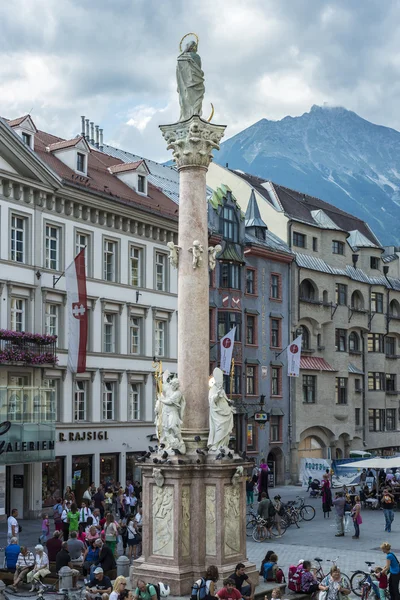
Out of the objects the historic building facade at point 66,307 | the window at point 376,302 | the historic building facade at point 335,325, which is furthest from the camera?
the window at point 376,302

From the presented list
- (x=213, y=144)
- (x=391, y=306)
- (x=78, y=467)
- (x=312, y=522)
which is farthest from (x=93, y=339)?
(x=391, y=306)

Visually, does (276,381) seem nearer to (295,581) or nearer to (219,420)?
(295,581)

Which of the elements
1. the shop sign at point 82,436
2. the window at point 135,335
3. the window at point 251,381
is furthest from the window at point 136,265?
the window at point 251,381

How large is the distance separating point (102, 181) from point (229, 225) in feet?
36.4

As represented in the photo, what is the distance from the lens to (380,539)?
32.6 metres

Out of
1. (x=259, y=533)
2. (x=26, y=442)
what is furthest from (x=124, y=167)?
(x=259, y=533)

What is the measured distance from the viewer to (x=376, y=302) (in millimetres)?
70938

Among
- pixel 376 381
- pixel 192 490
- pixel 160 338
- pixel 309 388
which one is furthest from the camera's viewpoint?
pixel 376 381

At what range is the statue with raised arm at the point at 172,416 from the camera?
20.5m

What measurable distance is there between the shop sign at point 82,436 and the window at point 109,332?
3.96 meters

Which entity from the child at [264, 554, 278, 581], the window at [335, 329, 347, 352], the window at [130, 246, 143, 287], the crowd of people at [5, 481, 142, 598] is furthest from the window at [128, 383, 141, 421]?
the child at [264, 554, 278, 581]

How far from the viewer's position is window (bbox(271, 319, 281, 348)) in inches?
2329

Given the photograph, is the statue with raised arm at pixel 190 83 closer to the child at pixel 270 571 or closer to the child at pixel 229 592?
the child at pixel 270 571

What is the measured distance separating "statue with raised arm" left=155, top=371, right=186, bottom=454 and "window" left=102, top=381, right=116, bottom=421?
79.0 ft
